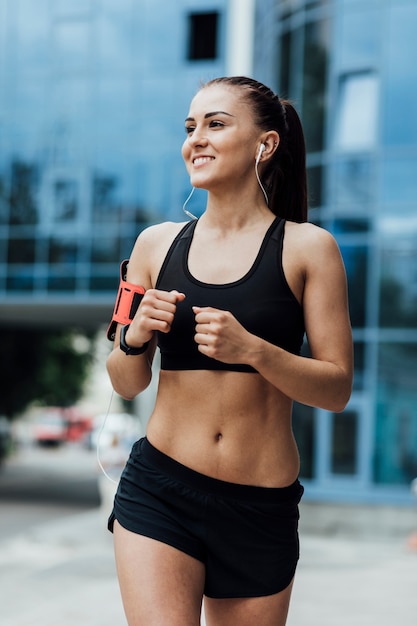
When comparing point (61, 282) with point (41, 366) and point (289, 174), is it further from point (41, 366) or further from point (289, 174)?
point (289, 174)

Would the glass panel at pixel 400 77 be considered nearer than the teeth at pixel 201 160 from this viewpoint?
No

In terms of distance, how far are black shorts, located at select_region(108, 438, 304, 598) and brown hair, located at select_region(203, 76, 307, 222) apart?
32.2 inches

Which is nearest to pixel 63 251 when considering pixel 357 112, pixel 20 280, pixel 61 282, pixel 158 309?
pixel 61 282

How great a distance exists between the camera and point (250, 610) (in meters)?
2.67

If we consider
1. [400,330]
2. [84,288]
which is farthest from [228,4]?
[400,330]

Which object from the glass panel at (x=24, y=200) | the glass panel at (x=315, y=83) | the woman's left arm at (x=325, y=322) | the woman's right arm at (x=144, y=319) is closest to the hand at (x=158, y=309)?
the woman's right arm at (x=144, y=319)

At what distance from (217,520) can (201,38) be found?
2104 centimetres

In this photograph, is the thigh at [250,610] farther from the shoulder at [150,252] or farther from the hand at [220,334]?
the shoulder at [150,252]

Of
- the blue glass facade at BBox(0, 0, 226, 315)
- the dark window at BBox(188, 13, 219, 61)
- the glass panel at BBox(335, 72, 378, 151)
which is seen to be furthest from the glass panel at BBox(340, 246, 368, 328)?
the dark window at BBox(188, 13, 219, 61)

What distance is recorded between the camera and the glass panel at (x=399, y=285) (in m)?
17.2

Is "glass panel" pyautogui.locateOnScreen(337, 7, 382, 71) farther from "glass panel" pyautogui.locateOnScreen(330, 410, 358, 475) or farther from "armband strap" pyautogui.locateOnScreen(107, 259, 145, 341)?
"armband strap" pyautogui.locateOnScreen(107, 259, 145, 341)

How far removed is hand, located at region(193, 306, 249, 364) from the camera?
2.30m

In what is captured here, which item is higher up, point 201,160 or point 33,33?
point 33,33

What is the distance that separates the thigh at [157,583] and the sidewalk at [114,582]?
555 centimetres
